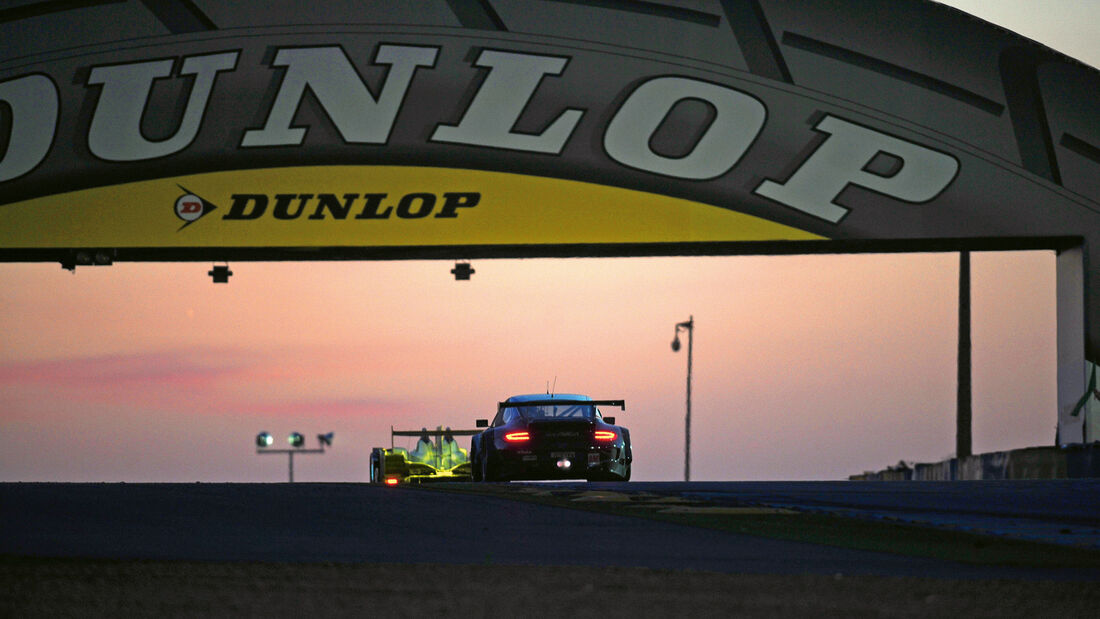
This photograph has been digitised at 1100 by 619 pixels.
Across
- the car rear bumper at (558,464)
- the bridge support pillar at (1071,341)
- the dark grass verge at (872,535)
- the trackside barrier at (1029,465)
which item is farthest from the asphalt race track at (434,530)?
the bridge support pillar at (1071,341)

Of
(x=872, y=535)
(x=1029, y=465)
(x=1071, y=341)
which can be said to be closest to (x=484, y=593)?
(x=872, y=535)

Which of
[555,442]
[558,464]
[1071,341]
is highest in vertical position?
[1071,341]

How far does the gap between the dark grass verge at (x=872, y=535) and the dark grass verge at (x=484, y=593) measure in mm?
1224

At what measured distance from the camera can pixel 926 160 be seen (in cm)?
2594

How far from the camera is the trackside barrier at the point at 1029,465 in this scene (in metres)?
22.0

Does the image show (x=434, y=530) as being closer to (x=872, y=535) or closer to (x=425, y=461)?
(x=872, y=535)

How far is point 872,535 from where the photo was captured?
923cm

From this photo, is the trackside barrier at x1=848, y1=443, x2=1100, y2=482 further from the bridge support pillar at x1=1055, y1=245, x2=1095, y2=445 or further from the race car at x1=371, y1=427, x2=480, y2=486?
the race car at x1=371, y1=427, x2=480, y2=486

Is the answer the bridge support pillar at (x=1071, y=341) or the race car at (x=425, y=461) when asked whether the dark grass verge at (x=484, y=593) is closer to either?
the race car at (x=425, y=461)

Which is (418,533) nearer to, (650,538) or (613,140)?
(650,538)

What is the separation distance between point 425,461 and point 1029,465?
1234cm

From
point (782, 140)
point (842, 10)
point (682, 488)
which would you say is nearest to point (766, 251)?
point (782, 140)

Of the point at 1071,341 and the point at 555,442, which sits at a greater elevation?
the point at 1071,341

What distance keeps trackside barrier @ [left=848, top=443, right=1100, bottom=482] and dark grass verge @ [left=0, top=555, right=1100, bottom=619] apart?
49.0ft
